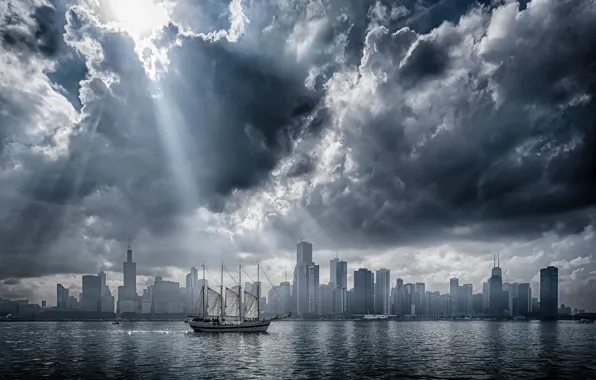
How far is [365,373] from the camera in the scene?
11031cm

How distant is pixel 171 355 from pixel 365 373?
68.9m

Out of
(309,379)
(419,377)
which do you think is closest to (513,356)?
(419,377)

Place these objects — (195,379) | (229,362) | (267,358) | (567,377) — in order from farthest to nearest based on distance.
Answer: (267,358) < (229,362) < (567,377) < (195,379)

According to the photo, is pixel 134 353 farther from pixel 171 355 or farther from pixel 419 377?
pixel 419 377

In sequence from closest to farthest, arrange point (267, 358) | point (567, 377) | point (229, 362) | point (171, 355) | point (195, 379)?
point (195, 379) → point (567, 377) → point (229, 362) → point (267, 358) → point (171, 355)

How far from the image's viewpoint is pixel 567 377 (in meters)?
110

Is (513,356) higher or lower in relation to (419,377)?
lower

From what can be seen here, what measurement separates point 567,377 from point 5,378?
4786 inches

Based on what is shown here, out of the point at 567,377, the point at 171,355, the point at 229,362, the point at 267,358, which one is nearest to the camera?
the point at 567,377

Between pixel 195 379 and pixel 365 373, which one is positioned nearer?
pixel 195 379

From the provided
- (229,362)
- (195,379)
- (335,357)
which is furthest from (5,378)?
(335,357)

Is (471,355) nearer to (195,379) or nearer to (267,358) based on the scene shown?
(267,358)

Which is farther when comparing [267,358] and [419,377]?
[267,358]

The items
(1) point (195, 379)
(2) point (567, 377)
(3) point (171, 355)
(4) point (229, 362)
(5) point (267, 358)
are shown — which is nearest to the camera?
(1) point (195, 379)
